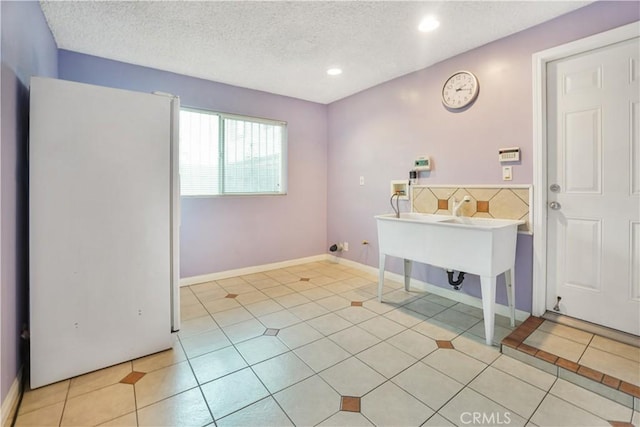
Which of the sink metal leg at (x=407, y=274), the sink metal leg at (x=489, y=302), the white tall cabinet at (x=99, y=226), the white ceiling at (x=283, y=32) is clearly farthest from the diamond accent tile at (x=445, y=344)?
the white ceiling at (x=283, y=32)

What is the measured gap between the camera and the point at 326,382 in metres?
1.76

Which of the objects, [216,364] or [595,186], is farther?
[595,186]

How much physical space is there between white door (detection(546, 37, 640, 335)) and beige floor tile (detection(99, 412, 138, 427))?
2979 millimetres

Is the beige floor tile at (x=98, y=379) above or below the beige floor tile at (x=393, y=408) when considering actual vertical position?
above

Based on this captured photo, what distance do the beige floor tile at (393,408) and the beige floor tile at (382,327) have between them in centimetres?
62

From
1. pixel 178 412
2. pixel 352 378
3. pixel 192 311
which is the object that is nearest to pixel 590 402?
pixel 352 378

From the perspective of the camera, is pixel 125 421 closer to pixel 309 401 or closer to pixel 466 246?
pixel 309 401

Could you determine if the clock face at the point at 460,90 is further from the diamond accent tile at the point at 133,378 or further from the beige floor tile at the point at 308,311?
the diamond accent tile at the point at 133,378

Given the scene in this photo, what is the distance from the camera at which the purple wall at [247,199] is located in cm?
311

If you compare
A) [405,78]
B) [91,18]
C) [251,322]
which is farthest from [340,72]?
[251,322]

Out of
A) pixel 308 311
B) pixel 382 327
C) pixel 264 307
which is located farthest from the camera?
pixel 264 307

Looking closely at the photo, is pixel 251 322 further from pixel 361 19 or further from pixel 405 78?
pixel 405 78

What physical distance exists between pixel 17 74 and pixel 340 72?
266cm

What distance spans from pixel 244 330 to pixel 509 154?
8.72ft
